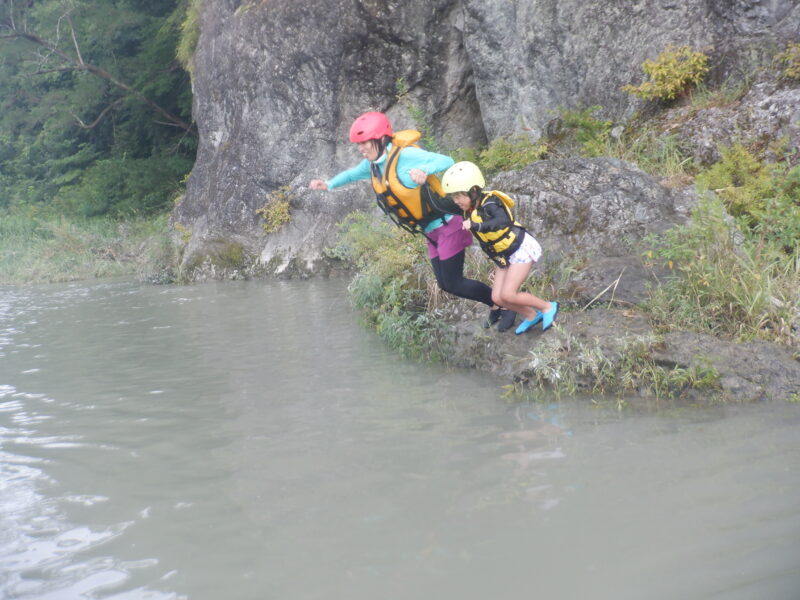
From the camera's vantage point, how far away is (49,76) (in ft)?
83.1

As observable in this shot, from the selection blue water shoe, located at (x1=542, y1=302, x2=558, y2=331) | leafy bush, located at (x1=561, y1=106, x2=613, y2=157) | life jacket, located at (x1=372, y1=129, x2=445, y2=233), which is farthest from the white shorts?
leafy bush, located at (x1=561, y1=106, x2=613, y2=157)

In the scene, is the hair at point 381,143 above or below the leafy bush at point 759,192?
above

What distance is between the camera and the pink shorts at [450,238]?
6.33 m

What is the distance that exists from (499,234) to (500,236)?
0.02m

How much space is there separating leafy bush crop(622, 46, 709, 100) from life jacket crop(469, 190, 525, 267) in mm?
4929

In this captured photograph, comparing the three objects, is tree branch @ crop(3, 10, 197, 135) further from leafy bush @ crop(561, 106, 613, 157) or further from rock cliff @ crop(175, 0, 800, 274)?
leafy bush @ crop(561, 106, 613, 157)

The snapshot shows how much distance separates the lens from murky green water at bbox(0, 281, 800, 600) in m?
3.19

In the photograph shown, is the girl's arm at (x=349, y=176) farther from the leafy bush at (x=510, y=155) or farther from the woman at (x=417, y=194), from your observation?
the leafy bush at (x=510, y=155)

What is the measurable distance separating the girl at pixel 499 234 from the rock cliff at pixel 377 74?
3928 mm

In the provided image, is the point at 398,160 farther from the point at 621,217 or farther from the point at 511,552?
the point at 511,552

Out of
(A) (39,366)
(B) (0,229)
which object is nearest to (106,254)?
(B) (0,229)

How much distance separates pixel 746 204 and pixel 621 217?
1214mm

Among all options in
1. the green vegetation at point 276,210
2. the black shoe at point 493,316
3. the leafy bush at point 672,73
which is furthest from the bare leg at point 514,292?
the green vegetation at point 276,210

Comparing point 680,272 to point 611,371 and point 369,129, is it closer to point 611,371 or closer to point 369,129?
point 611,371
